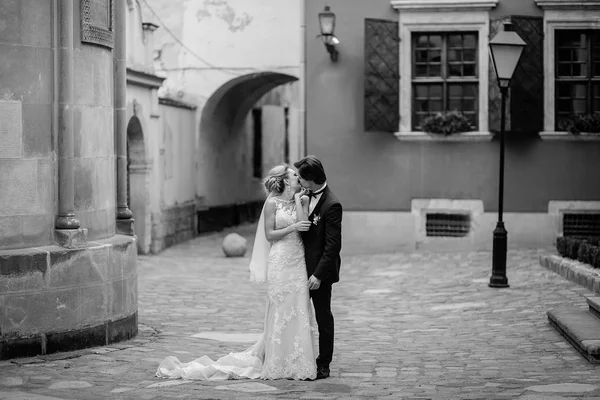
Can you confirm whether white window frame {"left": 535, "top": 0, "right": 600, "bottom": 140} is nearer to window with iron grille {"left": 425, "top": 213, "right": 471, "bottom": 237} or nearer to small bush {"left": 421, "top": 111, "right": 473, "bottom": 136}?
small bush {"left": 421, "top": 111, "right": 473, "bottom": 136}

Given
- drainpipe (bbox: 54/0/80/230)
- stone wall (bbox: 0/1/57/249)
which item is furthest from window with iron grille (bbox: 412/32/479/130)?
stone wall (bbox: 0/1/57/249)

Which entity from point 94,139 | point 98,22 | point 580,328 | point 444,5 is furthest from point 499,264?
point 98,22

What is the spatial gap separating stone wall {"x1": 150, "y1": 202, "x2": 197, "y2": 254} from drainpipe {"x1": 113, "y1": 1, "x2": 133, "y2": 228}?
9.71 m

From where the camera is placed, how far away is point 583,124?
18.5 metres

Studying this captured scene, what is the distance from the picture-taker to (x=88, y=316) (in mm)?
9672

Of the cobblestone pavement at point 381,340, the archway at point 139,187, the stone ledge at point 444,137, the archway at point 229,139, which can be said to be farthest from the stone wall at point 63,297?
the archway at point 229,139

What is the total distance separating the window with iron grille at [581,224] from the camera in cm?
1909

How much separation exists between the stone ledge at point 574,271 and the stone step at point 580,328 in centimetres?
185

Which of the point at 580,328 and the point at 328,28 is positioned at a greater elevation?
the point at 328,28

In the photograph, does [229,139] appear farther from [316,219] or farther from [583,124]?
[316,219]

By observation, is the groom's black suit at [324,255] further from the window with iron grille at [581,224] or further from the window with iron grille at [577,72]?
the window with iron grille at [581,224]

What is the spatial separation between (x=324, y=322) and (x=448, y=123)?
1065 centimetres

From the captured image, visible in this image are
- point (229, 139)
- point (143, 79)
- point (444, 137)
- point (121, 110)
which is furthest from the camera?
point (229, 139)

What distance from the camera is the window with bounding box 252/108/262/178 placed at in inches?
1278
